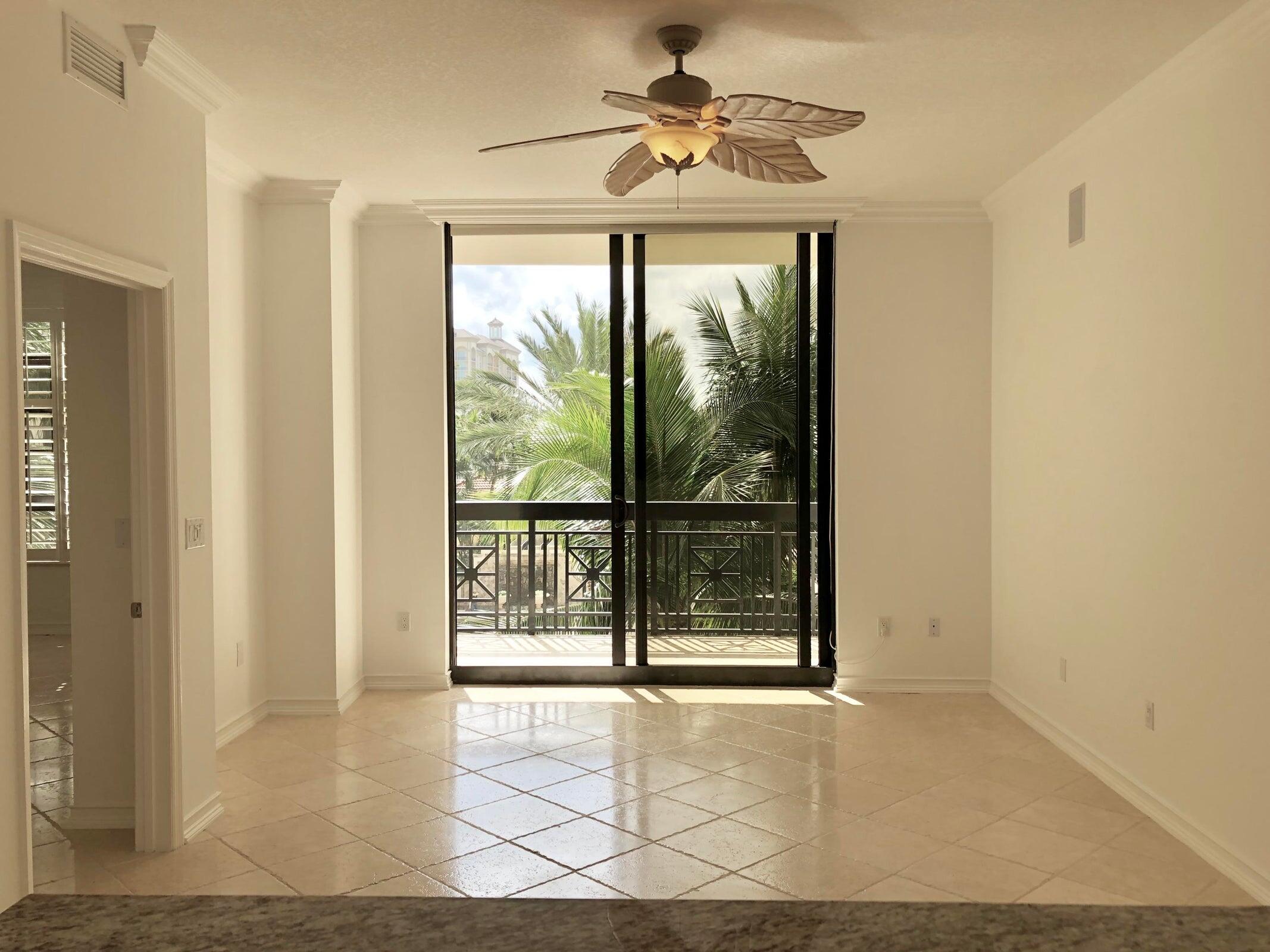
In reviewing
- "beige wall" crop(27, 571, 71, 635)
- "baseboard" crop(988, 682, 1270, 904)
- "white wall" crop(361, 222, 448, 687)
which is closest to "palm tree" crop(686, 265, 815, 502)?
"white wall" crop(361, 222, 448, 687)

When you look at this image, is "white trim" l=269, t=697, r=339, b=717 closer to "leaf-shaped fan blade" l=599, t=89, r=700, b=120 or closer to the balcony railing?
the balcony railing

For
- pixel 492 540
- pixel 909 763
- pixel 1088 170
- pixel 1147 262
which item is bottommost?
pixel 909 763

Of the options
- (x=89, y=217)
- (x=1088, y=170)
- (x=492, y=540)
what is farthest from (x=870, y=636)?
(x=89, y=217)

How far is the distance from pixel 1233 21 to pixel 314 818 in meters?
4.24

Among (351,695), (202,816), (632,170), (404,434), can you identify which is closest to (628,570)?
(404,434)

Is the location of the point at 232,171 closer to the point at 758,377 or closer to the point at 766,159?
the point at 766,159

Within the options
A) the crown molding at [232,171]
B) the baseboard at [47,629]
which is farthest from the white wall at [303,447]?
the baseboard at [47,629]

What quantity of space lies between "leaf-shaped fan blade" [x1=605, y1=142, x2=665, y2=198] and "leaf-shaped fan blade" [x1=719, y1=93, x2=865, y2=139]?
38 cm

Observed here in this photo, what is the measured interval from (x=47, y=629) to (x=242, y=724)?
359 centimetres

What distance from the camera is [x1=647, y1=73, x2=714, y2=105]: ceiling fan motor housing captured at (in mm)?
3039

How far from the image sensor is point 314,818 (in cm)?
365

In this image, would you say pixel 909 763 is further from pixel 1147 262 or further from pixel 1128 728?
pixel 1147 262

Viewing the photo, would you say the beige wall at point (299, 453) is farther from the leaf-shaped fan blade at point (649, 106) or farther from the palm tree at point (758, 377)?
the leaf-shaped fan blade at point (649, 106)

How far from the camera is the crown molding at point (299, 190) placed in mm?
4930
